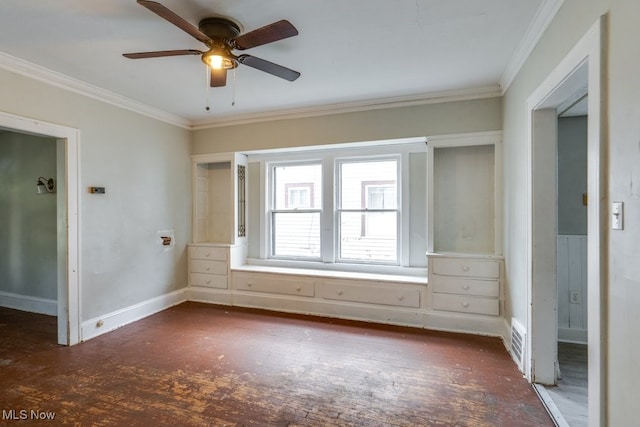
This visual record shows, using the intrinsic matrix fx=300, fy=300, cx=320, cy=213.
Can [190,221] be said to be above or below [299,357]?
above

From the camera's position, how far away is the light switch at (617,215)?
1.21 meters

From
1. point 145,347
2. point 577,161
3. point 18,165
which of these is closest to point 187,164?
point 18,165

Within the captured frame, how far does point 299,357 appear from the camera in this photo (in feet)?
8.78

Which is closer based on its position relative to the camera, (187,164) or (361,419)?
(361,419)

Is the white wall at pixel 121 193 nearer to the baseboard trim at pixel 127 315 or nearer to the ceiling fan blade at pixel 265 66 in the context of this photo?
the baseboard trim at pixel 127 315

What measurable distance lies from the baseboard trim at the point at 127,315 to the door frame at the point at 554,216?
13.1 feet

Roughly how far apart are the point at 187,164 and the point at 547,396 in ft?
15.2

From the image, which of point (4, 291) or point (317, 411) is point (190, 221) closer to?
point (4, 291)

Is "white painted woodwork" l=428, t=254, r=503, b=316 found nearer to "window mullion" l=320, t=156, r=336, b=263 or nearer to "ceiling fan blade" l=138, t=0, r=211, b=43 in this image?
"window mullion" l=320, t=156, r=336, b=263

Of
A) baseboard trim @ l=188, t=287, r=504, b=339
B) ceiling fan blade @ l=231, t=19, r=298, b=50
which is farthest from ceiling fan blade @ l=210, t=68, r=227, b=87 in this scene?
baseboard trim @ l=188, t=287, r=504, b=339

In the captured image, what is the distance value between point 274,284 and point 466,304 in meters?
2.30

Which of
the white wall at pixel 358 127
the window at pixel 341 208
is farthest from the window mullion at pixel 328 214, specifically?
the white wall at pixel 358 127

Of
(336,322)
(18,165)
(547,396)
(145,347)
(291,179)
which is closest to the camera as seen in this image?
(547,396)

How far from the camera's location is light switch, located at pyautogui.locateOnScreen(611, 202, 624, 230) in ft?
3.97
